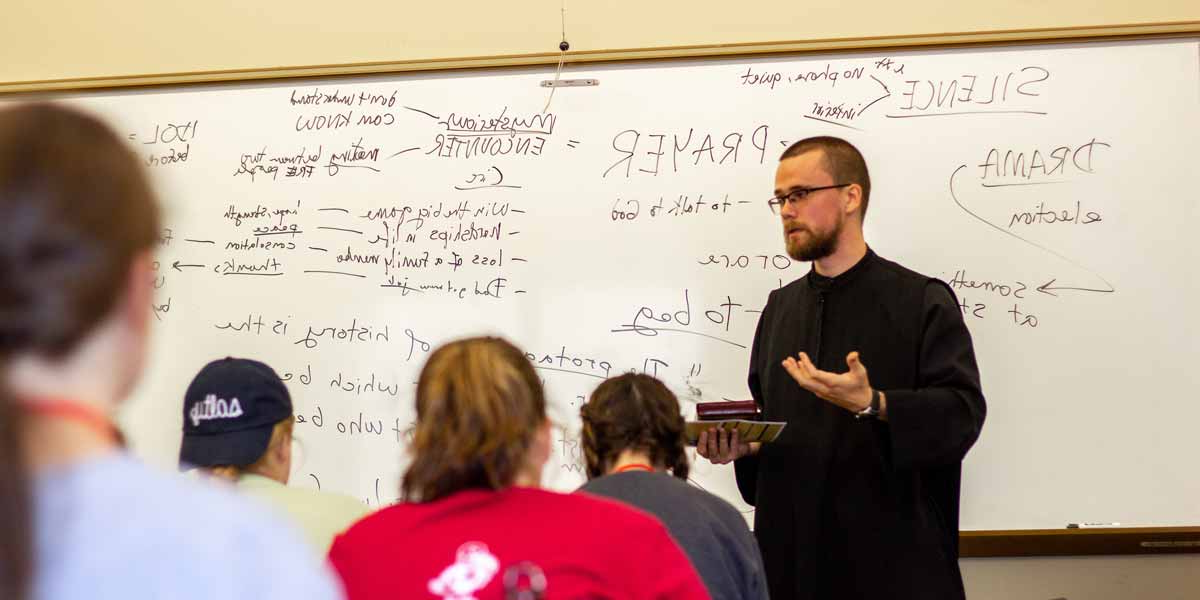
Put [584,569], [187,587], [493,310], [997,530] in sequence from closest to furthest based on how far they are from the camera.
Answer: [187,587] < [584,569] < [997,530] < [493,310]

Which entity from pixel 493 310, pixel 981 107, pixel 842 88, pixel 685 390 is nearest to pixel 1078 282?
pixel 981 107

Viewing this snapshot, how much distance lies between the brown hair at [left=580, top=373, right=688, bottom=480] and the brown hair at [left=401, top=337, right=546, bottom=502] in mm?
556

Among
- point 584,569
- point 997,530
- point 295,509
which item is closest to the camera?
point 584,569

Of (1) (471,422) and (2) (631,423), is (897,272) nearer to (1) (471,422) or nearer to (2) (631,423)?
(2) (631,423)

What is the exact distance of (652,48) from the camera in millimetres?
3311

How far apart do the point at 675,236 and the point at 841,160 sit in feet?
1.97

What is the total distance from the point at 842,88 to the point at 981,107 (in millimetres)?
402

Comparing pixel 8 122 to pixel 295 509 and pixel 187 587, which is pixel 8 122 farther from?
pixel 295 509

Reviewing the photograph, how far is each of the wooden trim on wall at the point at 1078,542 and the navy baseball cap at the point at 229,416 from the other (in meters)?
2.02

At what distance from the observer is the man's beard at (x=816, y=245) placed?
9.13ft

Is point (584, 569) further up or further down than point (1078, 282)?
further down

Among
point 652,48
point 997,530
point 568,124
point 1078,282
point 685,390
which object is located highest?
point 652,48

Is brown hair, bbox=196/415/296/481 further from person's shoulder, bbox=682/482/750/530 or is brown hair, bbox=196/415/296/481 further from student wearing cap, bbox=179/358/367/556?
person's shoulder, bbox=682/482/750/530

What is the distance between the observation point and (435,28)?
11.5ft
